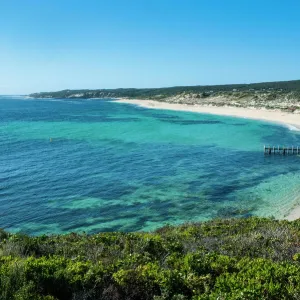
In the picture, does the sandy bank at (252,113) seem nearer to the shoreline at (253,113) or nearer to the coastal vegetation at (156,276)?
the shoreline at (253,113)

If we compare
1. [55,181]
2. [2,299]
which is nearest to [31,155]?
[55,181]

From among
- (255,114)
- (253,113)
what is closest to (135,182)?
(255,114)

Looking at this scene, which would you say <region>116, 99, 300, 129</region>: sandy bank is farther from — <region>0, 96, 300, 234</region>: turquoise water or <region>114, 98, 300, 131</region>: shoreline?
<region>0, 96, 300, 234</region>: turquoise water

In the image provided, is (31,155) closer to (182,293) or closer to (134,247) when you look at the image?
(134,247)

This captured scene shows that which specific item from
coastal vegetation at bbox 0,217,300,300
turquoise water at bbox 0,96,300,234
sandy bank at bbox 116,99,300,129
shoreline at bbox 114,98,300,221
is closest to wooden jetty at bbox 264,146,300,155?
turquoise water at bbox 0,96,300,234

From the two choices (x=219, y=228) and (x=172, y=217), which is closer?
(x=219, y=228)

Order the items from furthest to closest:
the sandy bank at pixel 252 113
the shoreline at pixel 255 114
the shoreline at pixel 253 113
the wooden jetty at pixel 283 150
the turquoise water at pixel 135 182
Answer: the sandy bank at pixel 252 113
the shoreline at pixel 253 113
the shoreline at pixel 255 114
the wooden jetty at pixel 283 150
the turquoise water at pixel 135 182

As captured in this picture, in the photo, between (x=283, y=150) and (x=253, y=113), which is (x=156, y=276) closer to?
(x=283, y=150)

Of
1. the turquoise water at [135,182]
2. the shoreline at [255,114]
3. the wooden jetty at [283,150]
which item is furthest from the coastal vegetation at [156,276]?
the shoreline at [255,114]
